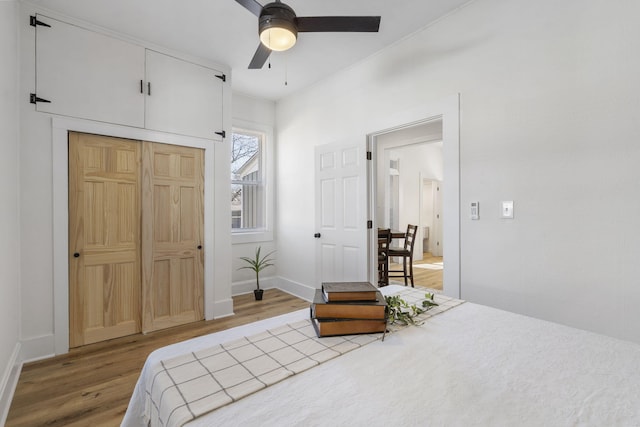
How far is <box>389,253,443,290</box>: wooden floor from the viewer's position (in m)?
4.51

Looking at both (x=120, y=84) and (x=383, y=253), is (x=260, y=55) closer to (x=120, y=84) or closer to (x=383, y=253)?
(x=120, y=84)

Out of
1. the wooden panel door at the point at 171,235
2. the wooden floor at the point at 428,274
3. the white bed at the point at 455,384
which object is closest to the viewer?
the white bed at the point at 455,384

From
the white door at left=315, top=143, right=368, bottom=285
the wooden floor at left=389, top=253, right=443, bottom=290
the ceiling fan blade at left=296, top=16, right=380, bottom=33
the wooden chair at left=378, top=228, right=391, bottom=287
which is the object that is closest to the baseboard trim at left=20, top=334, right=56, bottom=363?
the white door at left=315, top=143, right=368, bottom=285

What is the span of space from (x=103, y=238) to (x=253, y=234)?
1.85 metres

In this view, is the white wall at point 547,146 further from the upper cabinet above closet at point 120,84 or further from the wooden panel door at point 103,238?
the wooden panel door at point 103,238

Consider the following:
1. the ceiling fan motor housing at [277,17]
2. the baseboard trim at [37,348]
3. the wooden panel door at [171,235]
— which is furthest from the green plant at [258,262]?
the ceiling fan motor housing at [277,17]

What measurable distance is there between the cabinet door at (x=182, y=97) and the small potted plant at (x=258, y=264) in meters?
1.70

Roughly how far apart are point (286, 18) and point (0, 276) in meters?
2.23

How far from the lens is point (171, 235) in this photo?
Result: 2.99 meters

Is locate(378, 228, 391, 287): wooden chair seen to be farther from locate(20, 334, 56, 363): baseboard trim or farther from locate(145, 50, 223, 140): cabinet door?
locate(20, 334, 56, 363): baseboard trim

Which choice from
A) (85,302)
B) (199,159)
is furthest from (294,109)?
(85,302)

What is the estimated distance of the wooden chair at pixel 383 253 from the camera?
4008 millimetres

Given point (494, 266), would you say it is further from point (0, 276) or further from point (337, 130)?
point (0, 276)

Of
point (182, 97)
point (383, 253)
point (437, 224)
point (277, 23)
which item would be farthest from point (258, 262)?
point (437, 224)
